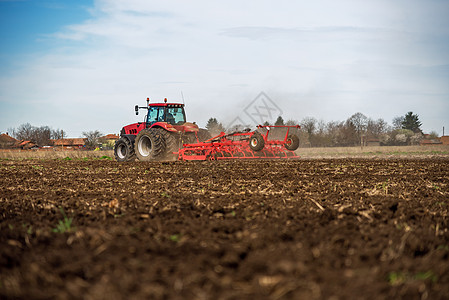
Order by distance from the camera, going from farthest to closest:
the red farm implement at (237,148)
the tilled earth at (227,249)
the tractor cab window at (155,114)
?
the tractor cab window at (155,114) < the red farm implement at (237,148) < the tilled earth at (227,249)

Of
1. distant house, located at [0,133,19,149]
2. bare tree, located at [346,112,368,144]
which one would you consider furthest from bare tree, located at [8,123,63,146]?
bare tree, located at [346,112,368,144]

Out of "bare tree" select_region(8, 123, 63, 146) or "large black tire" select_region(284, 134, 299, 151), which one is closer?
"large black tire" select_region(284, 134, 299, 151)

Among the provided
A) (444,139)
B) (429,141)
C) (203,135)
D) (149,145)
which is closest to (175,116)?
(203,135)

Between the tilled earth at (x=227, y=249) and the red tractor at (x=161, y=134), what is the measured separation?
931 cm

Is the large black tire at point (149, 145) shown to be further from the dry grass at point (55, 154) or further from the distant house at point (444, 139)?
the distant house at point (444, 139)

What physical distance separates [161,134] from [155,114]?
4.65 ft

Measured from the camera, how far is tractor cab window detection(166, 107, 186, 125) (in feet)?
55.1

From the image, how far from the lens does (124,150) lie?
1830cm

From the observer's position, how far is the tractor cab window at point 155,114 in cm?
1669

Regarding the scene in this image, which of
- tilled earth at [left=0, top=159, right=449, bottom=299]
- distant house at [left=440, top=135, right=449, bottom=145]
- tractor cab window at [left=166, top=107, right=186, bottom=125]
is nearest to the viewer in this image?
tilled earth at [left=0, top=159, right=449, bottom=299]

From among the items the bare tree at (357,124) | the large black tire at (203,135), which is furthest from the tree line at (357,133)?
the large black tire at (203,135)

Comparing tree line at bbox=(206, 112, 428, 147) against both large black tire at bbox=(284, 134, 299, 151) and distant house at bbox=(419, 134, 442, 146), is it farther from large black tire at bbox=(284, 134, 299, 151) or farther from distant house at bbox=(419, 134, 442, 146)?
large black tire at bbox=(284, 134, 299, 151)

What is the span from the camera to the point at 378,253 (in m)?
3.21

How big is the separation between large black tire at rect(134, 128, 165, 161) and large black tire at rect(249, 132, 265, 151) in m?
3.47
